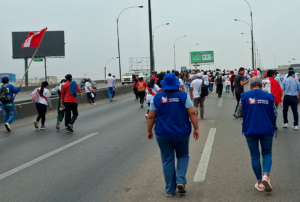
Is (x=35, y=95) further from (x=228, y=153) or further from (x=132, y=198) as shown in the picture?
(x=132, y=198)

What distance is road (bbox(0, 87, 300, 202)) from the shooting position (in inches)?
228

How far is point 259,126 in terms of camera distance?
559 centimetres

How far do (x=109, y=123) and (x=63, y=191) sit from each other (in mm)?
8512

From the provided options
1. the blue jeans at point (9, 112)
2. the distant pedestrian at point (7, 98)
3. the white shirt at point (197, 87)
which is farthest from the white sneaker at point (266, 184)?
the blue jeans at point (9, 112)

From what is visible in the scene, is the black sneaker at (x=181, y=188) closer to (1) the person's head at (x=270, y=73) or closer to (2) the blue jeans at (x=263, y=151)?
(2) the blue jeans at (x=263, y=151)

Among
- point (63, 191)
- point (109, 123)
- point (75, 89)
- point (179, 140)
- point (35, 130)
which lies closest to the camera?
point (179, 140)

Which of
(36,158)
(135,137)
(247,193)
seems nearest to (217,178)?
(247,193)

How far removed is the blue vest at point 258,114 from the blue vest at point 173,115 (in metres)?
0.88

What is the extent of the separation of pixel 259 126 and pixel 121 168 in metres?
Result: 2.90

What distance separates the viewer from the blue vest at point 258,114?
5590 mm

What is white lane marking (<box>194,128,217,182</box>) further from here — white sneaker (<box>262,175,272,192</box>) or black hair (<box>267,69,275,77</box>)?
black hair (<box>267,69,275,77</box>)

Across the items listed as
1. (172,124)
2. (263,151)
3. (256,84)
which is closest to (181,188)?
(172,124)

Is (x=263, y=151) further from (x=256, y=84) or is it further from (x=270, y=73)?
(x=270, y=73)

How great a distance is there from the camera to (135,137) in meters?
11.2
